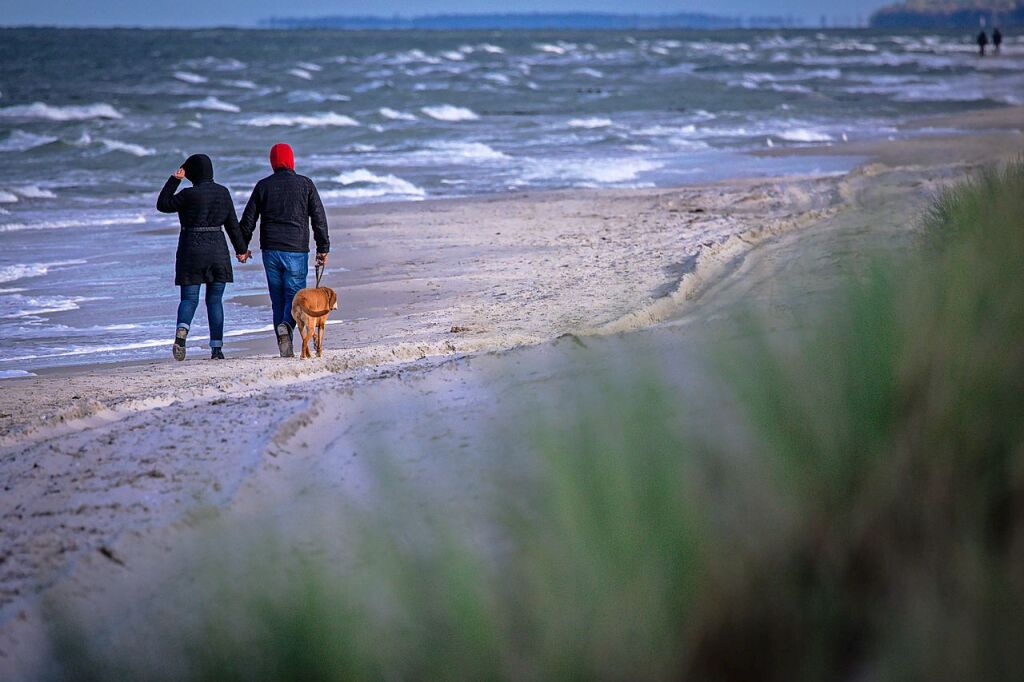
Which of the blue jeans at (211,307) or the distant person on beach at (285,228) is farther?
the blue jeans at (211,307)

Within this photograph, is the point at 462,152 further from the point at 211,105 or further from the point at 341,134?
the point at 211,105

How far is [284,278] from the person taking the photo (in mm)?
7535

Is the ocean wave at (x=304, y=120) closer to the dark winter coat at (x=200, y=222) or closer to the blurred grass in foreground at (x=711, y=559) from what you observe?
the dark winter coat at (x=200, y=222)

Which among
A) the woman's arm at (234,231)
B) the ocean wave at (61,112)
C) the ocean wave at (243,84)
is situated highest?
the ocean wave at (243,84)

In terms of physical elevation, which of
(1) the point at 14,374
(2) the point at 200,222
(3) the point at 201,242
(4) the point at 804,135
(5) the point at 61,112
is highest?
(5) the point at 61,112

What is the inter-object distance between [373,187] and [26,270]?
299 inches

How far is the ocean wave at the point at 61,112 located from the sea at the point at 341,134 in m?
0.11

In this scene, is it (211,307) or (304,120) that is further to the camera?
(304,120)

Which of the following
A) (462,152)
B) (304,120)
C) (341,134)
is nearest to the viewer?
(462,152)

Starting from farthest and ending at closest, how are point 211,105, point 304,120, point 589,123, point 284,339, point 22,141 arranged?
point 211,105, point 304,120, point 589,123, point 22,141, point 284,339

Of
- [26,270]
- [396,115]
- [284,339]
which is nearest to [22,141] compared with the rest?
[396,115]

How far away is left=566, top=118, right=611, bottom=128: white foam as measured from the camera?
29359mm

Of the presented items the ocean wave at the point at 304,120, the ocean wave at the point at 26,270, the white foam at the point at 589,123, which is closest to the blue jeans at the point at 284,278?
the ocean wave at the point at 26,270

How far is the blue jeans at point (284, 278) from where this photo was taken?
7469mm
